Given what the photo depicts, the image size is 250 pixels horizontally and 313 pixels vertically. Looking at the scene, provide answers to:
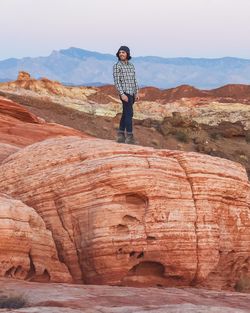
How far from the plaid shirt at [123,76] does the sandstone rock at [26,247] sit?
441cm

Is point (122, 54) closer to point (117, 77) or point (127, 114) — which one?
point (117, 77)

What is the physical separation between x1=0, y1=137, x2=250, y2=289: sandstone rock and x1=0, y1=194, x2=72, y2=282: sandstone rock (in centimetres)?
49

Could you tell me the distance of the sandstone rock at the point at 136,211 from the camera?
13.8m

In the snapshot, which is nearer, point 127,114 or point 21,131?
point 127,114

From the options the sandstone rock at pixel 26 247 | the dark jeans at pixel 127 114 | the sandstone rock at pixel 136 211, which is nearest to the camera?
the sandstone rock at pixel 26 247

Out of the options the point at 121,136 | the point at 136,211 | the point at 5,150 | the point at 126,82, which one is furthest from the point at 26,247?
the point at 126,82

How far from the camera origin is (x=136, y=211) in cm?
1411

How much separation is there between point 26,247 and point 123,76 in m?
5.32

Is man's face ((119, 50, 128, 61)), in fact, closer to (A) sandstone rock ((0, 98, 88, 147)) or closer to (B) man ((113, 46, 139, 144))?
(B) man ((113, 46, 139, 144))

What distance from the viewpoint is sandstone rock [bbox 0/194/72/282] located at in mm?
12953

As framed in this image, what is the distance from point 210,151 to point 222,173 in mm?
24154

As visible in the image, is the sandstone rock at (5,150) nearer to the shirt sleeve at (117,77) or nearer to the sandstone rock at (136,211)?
the sandstone rock at (136,211)

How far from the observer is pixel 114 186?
14.0 metres

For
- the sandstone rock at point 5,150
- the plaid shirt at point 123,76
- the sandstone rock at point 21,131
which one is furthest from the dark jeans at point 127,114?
the sandstone rock at point 21,131
